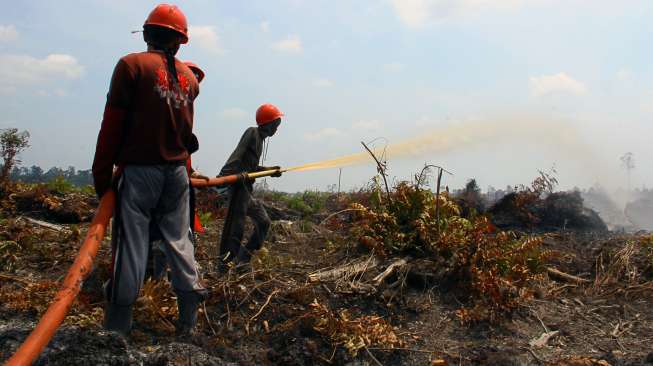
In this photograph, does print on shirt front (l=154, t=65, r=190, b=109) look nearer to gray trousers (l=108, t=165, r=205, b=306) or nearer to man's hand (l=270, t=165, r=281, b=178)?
gray trousers (l=108, t=165, r=205, b=306)

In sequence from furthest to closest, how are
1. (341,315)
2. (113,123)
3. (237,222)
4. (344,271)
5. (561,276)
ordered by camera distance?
(561,276) < (237,222) < (344,271) < (341,315) < (113,123)

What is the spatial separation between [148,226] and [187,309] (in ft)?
2.06

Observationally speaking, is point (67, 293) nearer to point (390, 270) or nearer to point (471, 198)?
point (390, 270)

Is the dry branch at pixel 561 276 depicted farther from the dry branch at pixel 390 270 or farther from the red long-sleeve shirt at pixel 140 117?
the red long-sleeve shirt at pixel 140 117

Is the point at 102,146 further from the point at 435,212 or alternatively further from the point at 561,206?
the point at 561,206

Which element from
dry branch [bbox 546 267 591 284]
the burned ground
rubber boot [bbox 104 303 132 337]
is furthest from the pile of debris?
rubber boot [bbox 104 303 132 337]

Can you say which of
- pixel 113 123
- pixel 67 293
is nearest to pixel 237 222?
pixel 113 123

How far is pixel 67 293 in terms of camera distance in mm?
2910

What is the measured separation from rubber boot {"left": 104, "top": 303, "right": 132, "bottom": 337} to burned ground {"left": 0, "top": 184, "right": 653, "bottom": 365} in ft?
0.30

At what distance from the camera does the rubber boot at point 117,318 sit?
3408mm

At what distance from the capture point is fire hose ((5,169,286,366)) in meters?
2.60

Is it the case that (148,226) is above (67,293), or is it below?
above

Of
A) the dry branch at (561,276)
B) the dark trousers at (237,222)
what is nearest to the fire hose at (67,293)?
the dark trousers at (237,222)

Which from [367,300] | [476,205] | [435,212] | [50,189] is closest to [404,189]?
[435,212]
